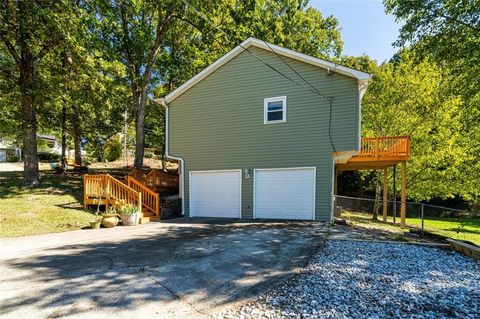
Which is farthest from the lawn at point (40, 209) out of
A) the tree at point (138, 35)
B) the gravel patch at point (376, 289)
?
the gravel patch at point (376, 289)

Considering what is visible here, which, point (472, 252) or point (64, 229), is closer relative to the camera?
point (472, 252)

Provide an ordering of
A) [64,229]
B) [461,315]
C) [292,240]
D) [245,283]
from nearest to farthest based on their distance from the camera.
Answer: [461,315] < [245,283] < [292,240] < [64,229]

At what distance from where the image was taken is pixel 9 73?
12578 millimetres

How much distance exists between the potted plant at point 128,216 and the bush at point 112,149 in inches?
646

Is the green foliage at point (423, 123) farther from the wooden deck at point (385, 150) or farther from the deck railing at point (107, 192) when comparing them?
the deck railing at point (107, 192)

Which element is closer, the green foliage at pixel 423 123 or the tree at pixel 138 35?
the tree at pixel 138 35

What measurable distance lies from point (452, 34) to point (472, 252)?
27.4 ft

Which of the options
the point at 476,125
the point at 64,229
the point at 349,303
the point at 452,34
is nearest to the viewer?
the point at 349,303

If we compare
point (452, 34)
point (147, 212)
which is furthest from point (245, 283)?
point (452, 34)

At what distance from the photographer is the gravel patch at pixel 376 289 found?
3191 mm

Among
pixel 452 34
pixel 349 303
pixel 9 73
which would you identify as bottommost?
pixel 349 303

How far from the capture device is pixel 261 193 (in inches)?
416

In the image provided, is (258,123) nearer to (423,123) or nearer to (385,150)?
(385,150)

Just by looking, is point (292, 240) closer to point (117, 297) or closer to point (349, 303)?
point (349, 303)
